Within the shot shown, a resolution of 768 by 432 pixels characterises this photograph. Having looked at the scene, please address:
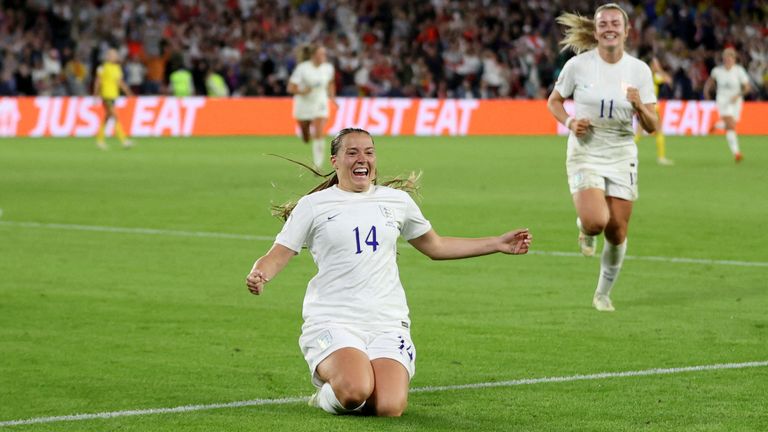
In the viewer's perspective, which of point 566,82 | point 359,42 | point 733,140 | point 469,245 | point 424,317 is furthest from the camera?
point 359,42

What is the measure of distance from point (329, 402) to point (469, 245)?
111 centimetres

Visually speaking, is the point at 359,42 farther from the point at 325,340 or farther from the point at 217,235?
the point at 325,340

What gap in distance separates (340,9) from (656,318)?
37103 mm

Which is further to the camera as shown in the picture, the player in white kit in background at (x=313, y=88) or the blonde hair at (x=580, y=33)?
the player in white kit in background at (x=313, y=88)

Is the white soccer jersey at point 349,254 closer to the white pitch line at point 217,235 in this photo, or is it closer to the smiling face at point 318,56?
the white pitch line at point 217,235

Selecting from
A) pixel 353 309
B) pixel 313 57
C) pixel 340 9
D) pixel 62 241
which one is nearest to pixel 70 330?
pixel 353 309

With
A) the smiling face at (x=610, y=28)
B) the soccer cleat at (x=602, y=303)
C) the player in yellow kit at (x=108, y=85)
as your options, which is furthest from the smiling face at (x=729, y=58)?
the soccer cleat at (x=602, y=303)

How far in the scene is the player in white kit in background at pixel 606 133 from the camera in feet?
37.3

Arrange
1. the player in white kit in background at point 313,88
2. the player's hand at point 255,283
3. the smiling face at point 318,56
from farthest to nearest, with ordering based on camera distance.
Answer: the player in white kit in background at point 313,88 < the smiling face at point 318,56 < the player's hand at point 255,283

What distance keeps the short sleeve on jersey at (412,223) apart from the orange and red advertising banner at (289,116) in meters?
29.0

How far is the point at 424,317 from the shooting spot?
A: 11.0 m

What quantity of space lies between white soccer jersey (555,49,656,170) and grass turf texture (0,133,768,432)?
3.71 feet

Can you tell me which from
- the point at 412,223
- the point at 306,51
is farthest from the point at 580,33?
the point at 306,51

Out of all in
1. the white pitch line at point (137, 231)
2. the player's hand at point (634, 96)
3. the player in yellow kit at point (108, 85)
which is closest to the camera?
the player's hand at point (634, 96)
